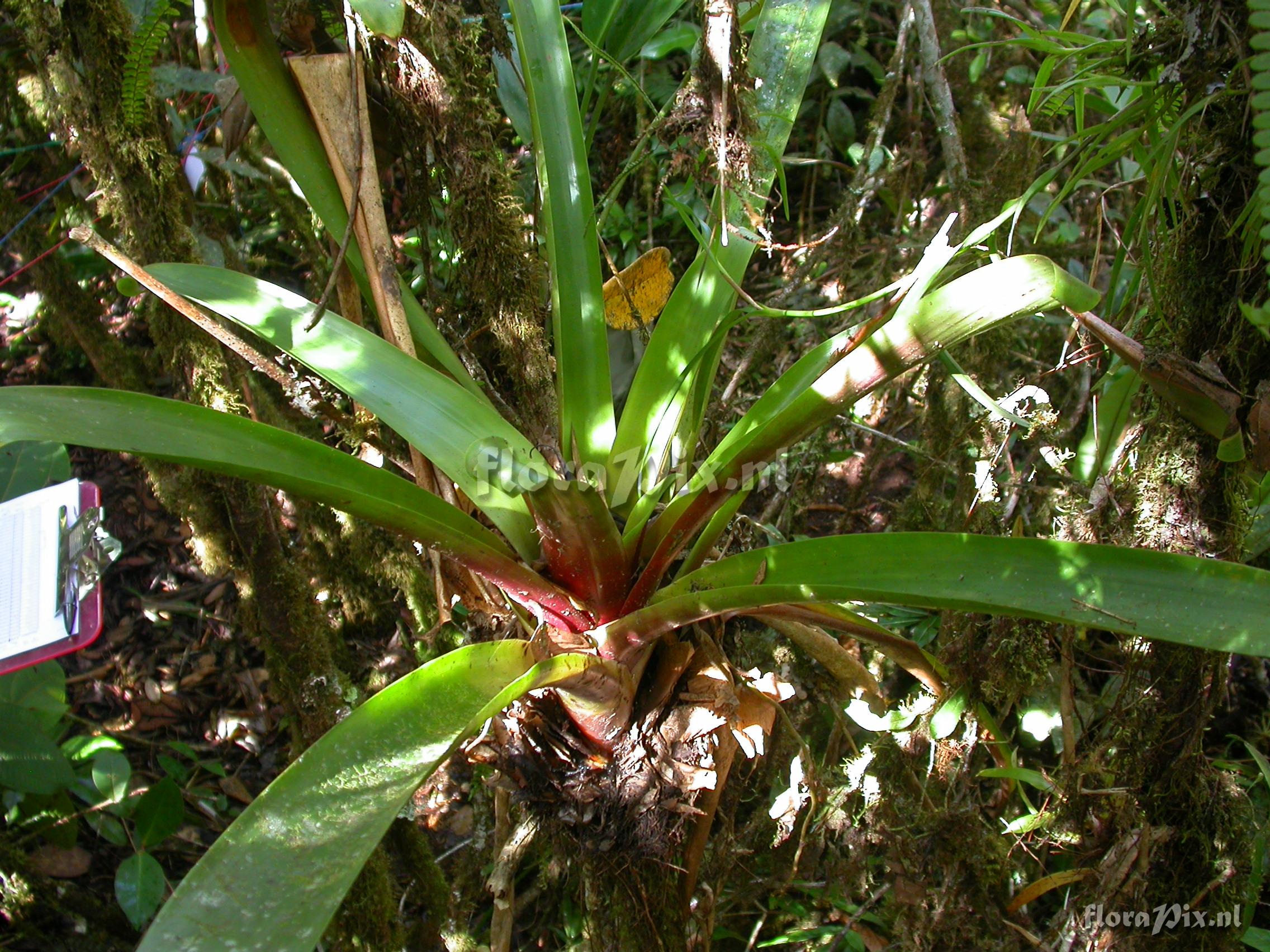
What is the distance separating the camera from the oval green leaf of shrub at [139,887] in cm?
133

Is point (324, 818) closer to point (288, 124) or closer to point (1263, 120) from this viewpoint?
point (288, 124)

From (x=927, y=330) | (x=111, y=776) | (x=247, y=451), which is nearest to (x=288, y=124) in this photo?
(x=247, y=451)

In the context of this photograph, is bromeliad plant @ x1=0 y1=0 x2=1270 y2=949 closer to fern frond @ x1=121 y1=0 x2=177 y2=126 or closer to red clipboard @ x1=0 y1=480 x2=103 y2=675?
fern frond @ x1=121 y1=0 x2=177 y2=126

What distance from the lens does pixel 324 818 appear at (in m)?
0.65

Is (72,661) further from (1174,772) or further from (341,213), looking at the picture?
(1174,772)

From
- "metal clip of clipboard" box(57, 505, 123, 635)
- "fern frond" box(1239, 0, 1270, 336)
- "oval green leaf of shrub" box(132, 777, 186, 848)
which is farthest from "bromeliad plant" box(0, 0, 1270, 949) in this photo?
"oval green leaf of shrub" box(132, 777, 186, 848)

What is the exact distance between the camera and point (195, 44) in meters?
1.79

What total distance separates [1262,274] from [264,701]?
1846 mm

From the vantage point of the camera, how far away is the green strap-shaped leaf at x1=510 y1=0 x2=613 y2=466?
35.6 inches

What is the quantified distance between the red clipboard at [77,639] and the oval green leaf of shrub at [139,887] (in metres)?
0.59

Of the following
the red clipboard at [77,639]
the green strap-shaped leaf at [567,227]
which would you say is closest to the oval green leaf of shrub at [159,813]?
A: the red clipboard at [77,639]

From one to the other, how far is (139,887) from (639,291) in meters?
1.21

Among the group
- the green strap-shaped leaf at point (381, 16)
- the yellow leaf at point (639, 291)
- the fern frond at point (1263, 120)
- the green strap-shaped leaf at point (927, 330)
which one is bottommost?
the green strap-shaped leaf at point (927, 330)

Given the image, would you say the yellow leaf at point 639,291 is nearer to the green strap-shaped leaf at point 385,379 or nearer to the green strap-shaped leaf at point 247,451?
the green strap-shaped leaf at point 385,379
